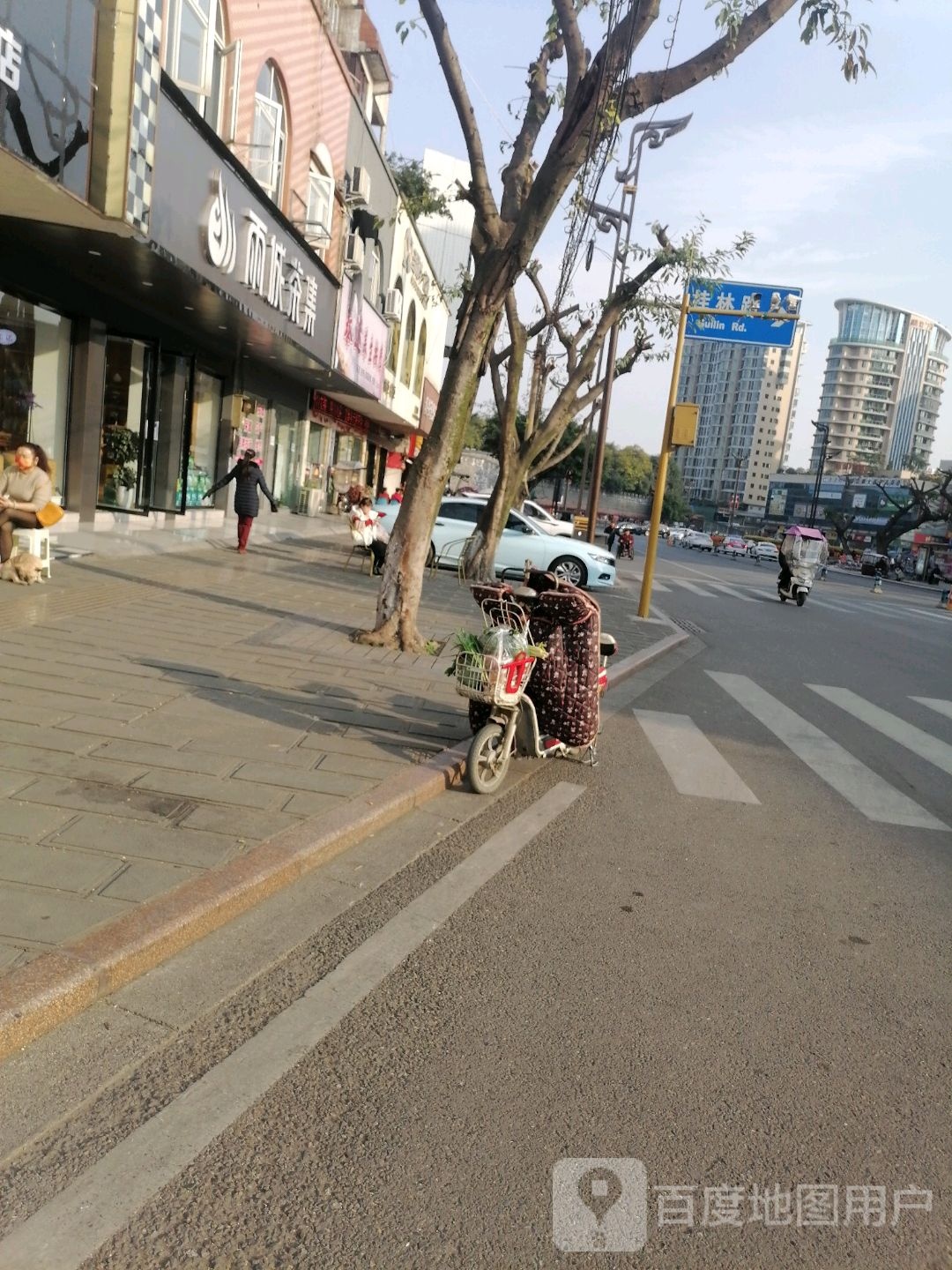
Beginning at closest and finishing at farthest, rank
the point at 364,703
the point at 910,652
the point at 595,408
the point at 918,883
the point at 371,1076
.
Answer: the point at 371,1076 < the point at 918,883 < the point at 364,703 < the point at 910,652 < the point at 595,408

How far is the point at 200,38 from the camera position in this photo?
14.0m

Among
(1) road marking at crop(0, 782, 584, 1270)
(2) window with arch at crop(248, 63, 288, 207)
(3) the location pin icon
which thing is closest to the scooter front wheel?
A: (1) road marking at crop(0, 782, 584, 1270)

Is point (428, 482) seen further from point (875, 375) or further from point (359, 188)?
point (875, 375)

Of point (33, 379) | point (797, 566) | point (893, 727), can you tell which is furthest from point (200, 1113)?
point (797, 566)

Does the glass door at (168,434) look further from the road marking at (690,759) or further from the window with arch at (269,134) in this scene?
the road marking at (690,759)

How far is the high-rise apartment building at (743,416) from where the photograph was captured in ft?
537

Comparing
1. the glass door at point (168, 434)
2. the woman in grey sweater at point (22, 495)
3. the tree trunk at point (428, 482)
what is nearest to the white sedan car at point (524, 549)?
the glass door at point (168, 434)

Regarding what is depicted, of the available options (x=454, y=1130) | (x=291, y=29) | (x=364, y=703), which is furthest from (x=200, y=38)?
(x=454, y=1130)

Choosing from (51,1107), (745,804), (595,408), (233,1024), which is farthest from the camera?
(595,408)

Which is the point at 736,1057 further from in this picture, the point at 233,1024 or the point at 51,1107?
the point at 51,1107

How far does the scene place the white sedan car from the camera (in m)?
19.1

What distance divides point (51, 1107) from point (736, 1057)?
200 cm

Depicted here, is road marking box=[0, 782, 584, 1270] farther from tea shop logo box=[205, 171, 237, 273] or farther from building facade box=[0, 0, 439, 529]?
tea shop logo box=[205, 171, 237, 273]

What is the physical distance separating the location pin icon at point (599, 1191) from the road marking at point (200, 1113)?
899 mm
